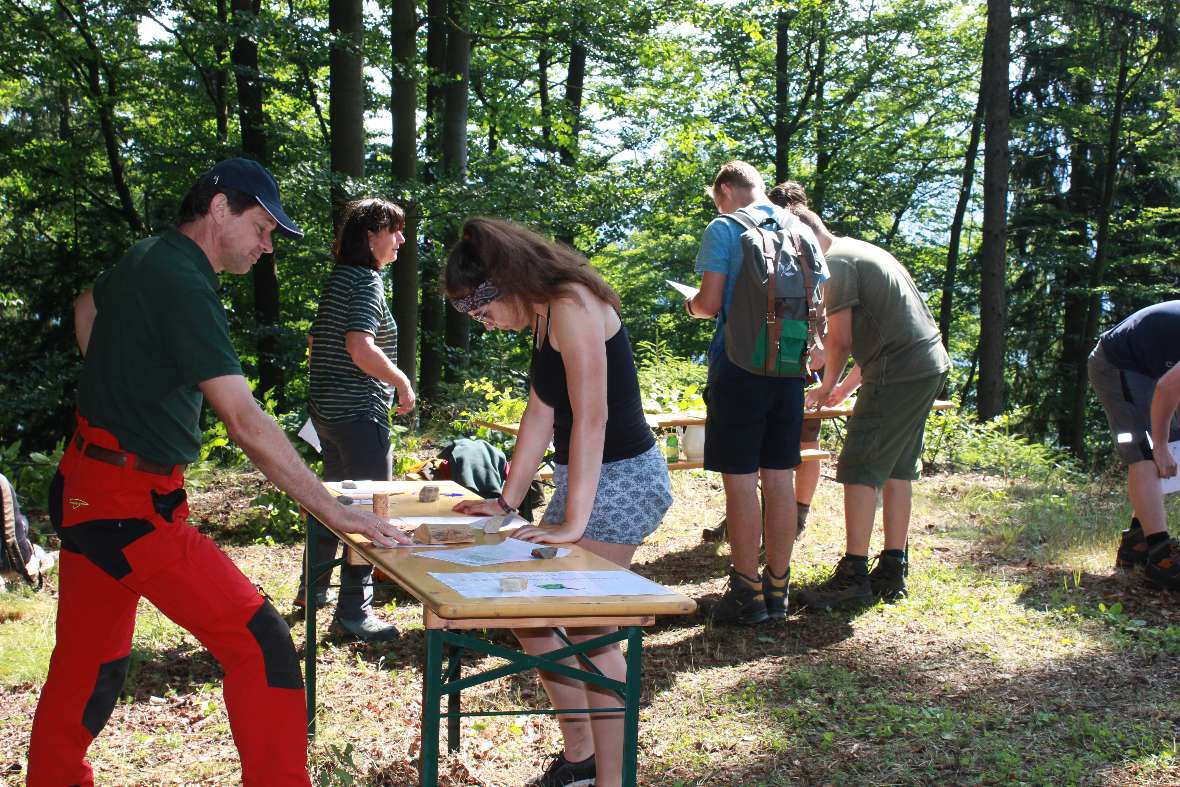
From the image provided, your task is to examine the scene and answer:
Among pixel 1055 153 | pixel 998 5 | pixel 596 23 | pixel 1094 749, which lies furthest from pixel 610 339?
pixel 1055 153

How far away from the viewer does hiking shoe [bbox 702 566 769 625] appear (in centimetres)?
484

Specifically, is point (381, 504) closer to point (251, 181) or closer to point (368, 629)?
point (251, 181)

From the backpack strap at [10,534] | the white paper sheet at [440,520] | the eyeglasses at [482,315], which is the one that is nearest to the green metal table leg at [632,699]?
the white paper sheet at [440,520]

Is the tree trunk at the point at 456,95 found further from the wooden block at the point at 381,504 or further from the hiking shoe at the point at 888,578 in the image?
the wooden block at the point at 381,504

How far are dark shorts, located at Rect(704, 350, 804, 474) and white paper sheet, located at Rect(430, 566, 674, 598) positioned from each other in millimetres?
2120

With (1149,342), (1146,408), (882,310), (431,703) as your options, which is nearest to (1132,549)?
(1146,408)

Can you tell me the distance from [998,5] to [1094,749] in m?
11.1

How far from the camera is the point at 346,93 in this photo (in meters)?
9.55

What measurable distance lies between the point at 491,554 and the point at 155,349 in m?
1.00

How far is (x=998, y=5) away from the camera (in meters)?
12.4

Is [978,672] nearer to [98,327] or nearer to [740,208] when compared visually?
[740,208]

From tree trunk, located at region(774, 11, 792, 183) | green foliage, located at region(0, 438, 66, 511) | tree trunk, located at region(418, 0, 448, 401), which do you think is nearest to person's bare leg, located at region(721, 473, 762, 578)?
green foliage, located at region(0, 438, 66, 511)

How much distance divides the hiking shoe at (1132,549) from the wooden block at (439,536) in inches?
165

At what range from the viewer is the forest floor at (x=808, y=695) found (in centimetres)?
346
